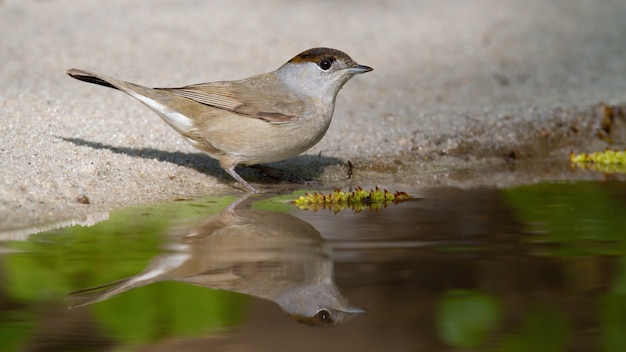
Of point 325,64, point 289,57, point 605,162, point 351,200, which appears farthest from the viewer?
point 289,57

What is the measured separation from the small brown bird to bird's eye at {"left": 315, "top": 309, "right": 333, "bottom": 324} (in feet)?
8.38

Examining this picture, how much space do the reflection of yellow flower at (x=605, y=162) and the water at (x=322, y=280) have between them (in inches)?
54.3

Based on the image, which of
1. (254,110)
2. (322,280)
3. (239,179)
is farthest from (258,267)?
(254,110)

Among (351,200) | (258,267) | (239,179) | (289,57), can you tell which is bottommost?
(258,267)

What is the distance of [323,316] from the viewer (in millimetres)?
3879

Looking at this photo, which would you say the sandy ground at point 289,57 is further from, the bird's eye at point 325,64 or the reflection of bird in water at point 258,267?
the reflection of bird in water at point 258,267

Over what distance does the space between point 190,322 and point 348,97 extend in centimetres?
526

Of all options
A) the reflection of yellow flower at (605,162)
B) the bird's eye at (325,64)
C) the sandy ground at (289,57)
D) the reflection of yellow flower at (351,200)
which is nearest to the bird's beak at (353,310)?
the reflection of yellow flower at (351,200)

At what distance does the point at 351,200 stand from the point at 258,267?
66.1 inches

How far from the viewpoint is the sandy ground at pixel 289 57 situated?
6301 millimetres

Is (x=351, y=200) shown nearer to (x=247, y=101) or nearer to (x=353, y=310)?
(x=247, y=101)

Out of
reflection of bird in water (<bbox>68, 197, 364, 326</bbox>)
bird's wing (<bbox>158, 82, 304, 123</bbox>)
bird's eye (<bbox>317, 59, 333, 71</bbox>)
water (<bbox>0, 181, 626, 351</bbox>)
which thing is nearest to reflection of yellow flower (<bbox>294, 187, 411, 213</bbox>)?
water (<bbox>0, 181, 626, 351</bbox>)

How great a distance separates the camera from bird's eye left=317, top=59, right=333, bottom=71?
668 cm

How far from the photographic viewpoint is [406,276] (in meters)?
4.28
